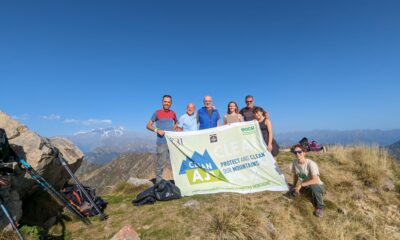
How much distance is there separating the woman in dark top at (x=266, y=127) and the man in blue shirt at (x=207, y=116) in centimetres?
178

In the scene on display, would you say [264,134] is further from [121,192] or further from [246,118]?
[121,192]

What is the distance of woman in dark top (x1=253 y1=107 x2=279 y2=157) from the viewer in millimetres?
10039

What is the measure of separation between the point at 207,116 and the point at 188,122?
89 centimetres

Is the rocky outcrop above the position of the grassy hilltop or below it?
above

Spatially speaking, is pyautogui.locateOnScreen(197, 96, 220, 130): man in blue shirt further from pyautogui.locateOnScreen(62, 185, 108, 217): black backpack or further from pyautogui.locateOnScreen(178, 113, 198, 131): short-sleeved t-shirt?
pyautogui.locateOnScreen(62, 185, 108, 217): black backpack

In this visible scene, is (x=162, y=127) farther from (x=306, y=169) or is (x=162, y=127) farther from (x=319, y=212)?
(x=319, y=212)

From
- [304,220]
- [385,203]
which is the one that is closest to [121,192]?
[304,220]

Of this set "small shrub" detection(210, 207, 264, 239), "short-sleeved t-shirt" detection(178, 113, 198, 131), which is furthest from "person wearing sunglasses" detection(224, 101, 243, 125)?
"small shrub" detection(210, 207, 264, 239)

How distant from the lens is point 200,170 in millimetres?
9602

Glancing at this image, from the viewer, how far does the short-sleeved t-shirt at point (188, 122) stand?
1053cm

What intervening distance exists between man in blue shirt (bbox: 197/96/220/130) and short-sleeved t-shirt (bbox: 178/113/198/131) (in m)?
0.23

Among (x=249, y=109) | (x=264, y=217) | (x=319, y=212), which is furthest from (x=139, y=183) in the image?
(x=319, y=212)

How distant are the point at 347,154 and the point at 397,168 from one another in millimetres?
2262

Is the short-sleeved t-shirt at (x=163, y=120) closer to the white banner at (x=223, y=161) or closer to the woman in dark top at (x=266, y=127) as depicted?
the white banner at (x=223, y=161)
